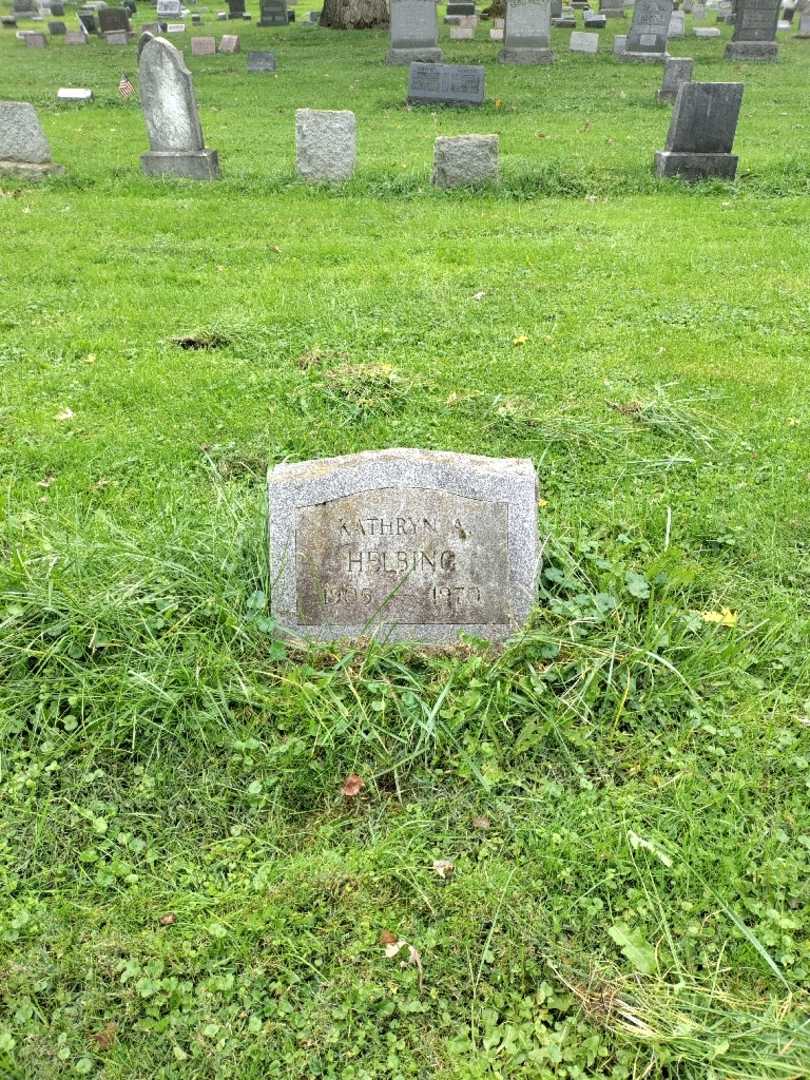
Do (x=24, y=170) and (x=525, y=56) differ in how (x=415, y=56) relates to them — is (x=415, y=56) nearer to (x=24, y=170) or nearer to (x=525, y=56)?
(x=525, y=56)

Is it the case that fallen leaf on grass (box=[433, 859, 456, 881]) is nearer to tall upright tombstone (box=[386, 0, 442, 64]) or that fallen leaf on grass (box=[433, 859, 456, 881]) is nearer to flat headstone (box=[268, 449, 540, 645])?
flat headstone (box=[268, 449, 540, 645])

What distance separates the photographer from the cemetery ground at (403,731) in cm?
231

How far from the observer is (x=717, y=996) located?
90.7 inches

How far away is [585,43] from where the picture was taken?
20.4 meters

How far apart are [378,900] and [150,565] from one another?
167cm

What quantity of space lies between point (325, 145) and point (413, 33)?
403 inches

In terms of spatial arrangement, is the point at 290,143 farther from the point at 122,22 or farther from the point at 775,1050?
the point at 122,22

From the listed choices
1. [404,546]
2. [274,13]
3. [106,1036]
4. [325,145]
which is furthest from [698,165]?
[274,13]

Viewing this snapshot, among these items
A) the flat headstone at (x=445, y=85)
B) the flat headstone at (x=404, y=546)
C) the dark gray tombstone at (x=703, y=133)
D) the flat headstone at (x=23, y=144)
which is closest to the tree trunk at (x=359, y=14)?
the flat headstone at (x=445, y=85)

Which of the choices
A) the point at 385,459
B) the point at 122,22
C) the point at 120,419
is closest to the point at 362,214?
the point at 120,419

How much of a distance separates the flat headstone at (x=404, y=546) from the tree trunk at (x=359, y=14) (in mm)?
24398

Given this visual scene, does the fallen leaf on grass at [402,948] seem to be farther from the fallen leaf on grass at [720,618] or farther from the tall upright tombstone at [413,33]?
the tall upright tombstone at [413,33]

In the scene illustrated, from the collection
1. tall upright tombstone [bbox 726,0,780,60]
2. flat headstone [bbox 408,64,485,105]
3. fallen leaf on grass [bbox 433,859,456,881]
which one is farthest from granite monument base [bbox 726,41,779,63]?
fallen leaf on grass [bbox 433,859,456,881]

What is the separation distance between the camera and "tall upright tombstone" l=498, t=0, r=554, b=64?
18.5m
